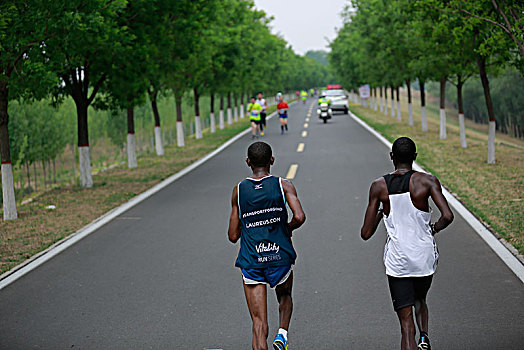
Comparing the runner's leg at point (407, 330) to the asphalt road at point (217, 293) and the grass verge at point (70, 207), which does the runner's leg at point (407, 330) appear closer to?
the asphalt road at point (217, 293)

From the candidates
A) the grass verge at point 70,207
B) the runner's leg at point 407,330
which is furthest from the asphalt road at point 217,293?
the runner's leg at point 407,330

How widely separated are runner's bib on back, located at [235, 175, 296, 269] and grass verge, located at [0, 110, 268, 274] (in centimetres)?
488

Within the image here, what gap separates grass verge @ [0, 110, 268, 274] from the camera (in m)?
9.27

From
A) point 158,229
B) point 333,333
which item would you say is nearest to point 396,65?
point 158,229

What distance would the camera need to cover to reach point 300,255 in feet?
26.7

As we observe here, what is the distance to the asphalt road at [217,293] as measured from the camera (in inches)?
210

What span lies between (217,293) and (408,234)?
9.62 ft

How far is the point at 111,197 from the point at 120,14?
480cm

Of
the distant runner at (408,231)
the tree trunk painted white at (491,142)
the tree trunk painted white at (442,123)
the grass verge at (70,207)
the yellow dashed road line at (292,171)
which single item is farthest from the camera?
the tree trunk painted white at (442,123)

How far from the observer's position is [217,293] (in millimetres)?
6621

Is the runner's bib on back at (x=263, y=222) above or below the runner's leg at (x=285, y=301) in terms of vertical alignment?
above

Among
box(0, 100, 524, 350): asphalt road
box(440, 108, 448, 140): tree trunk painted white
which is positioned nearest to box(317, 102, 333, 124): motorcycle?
box(440, 108, 448, 140): tree trunk painted white

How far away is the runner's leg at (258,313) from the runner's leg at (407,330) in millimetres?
967

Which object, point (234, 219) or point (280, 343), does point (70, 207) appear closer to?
point (234, 219)
